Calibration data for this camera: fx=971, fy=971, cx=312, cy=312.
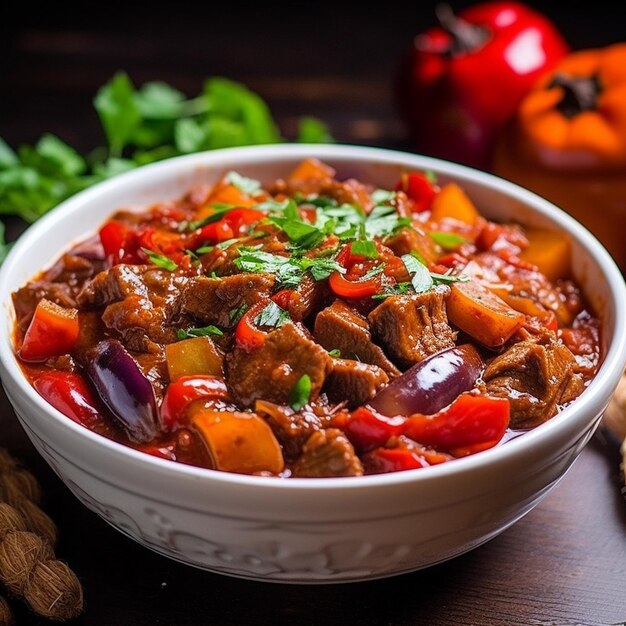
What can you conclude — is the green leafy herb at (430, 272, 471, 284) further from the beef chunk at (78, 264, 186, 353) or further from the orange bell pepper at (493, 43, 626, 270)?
the orange bell pepper at (493, 43, 626, 270)

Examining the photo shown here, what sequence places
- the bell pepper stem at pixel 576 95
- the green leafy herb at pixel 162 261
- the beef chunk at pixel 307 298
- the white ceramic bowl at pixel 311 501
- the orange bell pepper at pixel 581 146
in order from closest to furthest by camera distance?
the white ceramic bowl at pixel 311 501 < the beef chunk at pixel 307 298 < the green leafy herb at pixel 162 261 < the orange bell pepper at pixel 581 146 < the bell pepper stem at pixel 576 95

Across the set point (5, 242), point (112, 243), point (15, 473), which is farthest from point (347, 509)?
point (5, 242)

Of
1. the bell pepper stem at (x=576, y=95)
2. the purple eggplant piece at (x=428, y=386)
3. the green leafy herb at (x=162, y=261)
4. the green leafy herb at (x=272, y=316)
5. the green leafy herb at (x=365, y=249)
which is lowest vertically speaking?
the bell pepper stem at (x=576, y=95)

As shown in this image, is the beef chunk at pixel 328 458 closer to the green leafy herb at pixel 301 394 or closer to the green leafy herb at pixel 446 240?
the green leafy herb at pixel 301 394

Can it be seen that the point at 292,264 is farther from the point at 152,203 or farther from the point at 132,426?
the point at 152,203

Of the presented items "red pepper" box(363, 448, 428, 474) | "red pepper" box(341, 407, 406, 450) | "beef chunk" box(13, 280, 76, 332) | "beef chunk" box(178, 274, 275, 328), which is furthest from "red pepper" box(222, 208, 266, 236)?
"red pepper" box(363, 448, 428, 474)

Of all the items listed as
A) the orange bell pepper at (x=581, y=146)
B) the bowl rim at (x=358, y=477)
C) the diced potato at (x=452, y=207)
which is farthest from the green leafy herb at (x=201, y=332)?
the orange bell pepper at (x=581, y=146)
